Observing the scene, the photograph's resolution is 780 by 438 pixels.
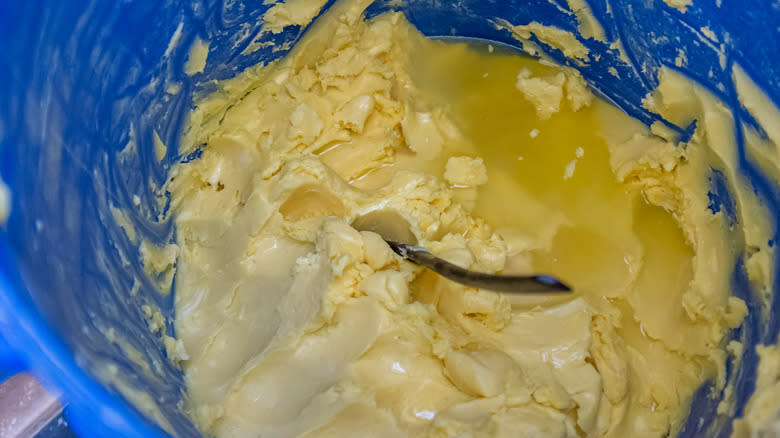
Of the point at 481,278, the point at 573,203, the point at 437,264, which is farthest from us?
the point at 573,203

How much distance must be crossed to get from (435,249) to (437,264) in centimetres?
16

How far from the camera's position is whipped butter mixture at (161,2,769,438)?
1.33m

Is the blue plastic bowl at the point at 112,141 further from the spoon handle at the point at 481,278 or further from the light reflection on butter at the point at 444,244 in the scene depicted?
the spoon handle at the point at 481,278

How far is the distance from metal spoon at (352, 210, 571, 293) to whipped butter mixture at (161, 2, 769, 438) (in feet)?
0.11

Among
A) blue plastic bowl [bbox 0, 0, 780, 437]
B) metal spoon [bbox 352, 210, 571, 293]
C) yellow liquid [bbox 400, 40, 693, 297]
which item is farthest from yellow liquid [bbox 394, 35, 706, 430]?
metal spoon [bbox 352, 210, 571, 293]

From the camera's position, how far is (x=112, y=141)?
4.66 feet

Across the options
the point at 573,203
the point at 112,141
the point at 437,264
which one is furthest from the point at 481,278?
the point at 112,141

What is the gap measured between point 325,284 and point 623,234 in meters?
0.92

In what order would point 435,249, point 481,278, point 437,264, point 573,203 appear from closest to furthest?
point 481,278 → point 437,264 → point 435,249 → point 573,203

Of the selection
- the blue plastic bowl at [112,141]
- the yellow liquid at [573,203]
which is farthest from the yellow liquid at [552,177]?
the blue plastic bowl at [112,141]

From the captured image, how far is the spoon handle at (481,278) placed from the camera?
102cm

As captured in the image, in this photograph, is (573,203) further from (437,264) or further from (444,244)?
(437,264)

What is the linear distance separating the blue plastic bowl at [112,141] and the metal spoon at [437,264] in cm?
57

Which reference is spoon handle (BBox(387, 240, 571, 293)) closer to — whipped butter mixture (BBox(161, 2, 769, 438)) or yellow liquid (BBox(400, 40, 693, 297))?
whipped butter mixture (BBox(161, 2, 769, 438))
